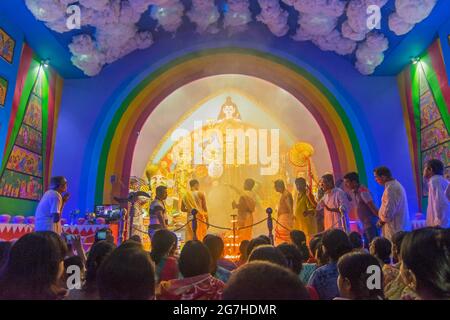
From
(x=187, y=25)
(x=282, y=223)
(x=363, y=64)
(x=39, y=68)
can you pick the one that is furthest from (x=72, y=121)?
(x=363, y=64)

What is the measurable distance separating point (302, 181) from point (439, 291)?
186 inches

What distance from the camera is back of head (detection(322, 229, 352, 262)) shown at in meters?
2.52

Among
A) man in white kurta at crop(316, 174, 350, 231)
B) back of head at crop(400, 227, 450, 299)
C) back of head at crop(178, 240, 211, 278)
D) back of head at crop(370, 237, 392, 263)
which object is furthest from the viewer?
man in white kurta at crop(316, 174, 350, 231)

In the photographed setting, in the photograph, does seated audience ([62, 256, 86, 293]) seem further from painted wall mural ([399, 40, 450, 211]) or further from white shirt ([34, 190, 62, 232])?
painted wall mural ([399, 40, 450, 211])

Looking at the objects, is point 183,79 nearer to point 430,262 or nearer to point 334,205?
point 334,205

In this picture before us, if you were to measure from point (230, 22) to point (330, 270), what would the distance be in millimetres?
6268

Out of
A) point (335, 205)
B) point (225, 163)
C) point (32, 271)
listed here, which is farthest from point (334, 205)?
point (225, 163)

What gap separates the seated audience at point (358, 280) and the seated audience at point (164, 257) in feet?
4.36

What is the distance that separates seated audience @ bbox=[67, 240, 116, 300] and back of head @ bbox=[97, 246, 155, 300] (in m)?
0.28

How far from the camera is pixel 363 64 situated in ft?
24.3

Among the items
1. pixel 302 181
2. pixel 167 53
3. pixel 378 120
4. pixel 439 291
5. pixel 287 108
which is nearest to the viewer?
pixel 439 291

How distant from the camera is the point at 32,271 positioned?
5.20 feet

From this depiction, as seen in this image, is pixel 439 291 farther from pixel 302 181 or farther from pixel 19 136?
pixel 19 136

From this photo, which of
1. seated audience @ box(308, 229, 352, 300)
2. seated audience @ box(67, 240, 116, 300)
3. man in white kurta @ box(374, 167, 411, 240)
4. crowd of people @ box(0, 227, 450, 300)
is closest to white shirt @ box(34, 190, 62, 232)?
seated audience @ box(67, 240, 116, 300)
